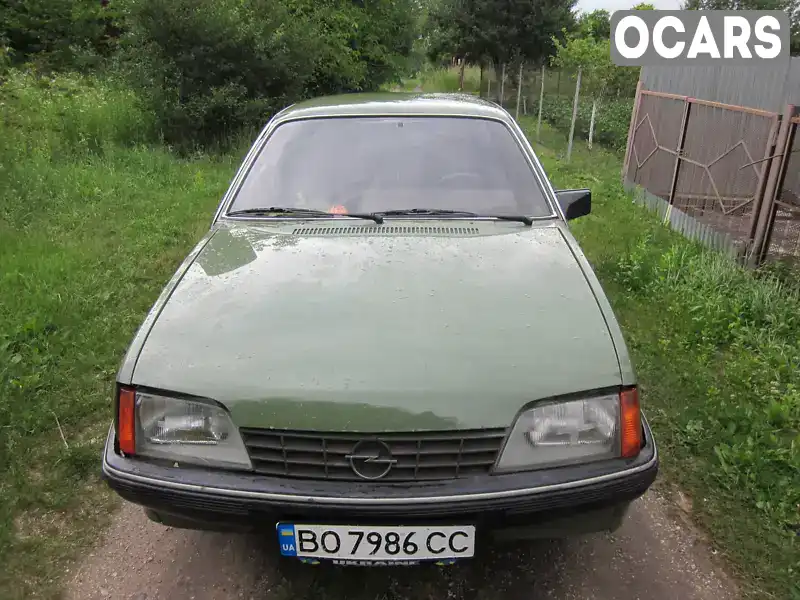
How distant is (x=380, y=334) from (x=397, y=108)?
1785mm

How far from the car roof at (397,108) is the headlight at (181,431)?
6.34ft

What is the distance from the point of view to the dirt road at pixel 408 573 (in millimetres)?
2250

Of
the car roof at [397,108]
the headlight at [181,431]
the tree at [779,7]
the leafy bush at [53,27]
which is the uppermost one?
the tree at [779,7]

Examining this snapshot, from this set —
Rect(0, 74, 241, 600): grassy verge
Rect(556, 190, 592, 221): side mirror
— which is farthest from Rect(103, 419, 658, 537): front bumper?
Rect(556, 190, 592, 221): side mirror

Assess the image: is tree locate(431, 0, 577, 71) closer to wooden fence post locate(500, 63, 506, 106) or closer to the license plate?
wooden fence post locate(500, 63, 506, 106)

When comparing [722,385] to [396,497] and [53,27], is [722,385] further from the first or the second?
[53,27]

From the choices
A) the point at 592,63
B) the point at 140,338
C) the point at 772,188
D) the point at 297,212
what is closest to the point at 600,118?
the point at 592,63

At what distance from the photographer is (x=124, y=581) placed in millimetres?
2322

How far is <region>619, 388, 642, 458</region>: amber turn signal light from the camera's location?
1854 mm

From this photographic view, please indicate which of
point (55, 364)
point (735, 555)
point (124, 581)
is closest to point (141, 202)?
point (55, 364)

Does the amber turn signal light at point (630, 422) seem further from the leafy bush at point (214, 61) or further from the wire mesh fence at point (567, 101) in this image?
the wire mesh fence at point (567, 101)

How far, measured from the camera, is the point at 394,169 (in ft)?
9.77

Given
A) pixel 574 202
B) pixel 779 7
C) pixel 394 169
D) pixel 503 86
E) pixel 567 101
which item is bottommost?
pixel 567 101

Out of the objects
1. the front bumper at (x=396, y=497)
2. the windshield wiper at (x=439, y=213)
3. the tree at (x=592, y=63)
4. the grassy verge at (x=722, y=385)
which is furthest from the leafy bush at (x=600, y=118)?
the front bumper at (x=396, y=497)
